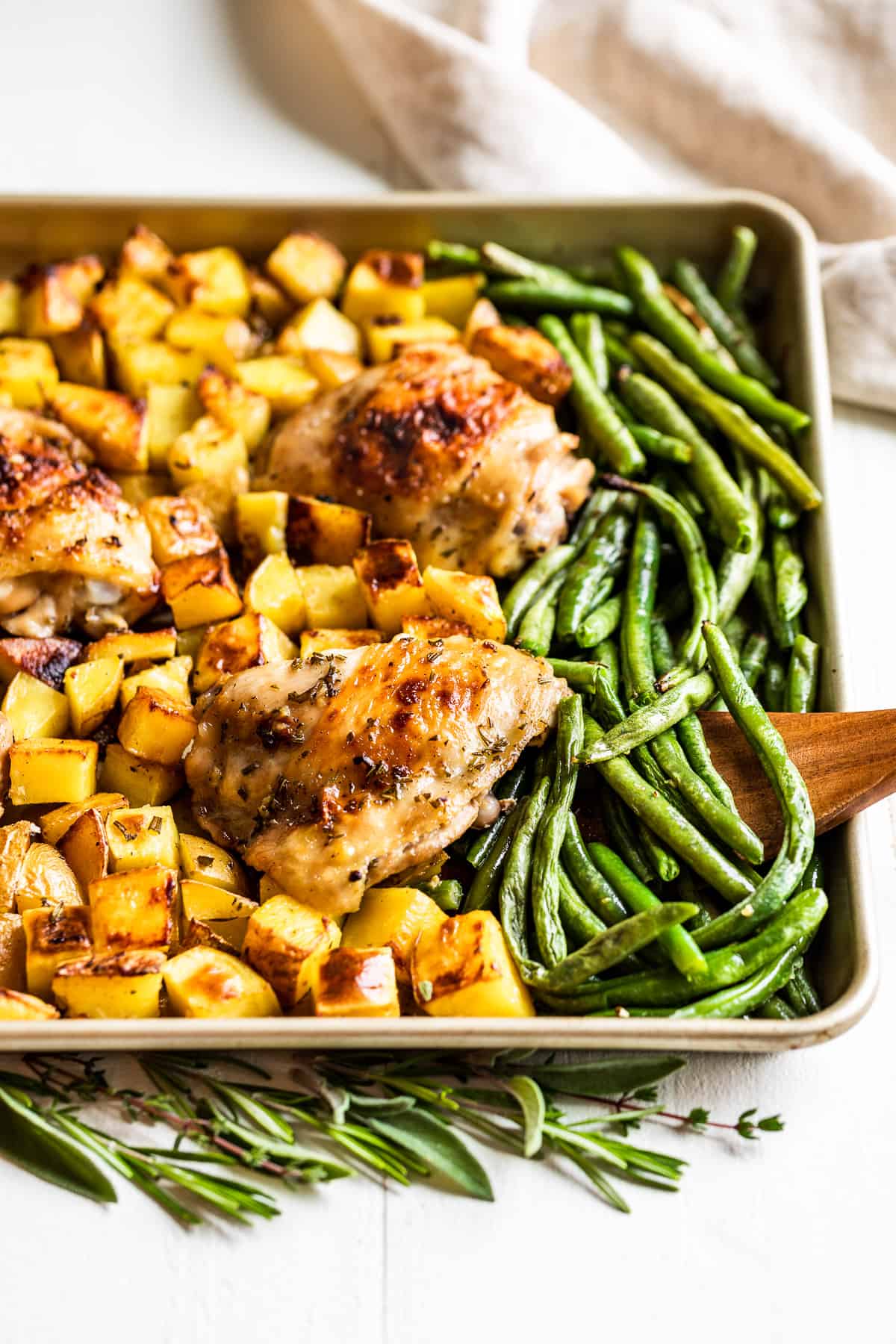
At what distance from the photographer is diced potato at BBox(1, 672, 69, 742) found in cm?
329

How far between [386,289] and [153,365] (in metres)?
0.75

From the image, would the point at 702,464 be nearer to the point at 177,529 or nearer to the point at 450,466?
the point at 450,466

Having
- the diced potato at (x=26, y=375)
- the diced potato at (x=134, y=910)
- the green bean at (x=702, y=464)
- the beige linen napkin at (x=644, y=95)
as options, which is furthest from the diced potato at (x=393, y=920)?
the beige linen napkin at (x=644, y=95)

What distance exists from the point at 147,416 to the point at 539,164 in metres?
1.61

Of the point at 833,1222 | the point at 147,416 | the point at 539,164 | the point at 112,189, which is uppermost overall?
the point at 539,164

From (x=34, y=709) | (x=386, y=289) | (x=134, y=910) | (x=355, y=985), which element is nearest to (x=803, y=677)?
(x=355, y=985)

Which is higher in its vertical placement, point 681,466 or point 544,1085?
point 681,466

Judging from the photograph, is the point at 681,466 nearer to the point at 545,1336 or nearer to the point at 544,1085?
the point at 544,1085

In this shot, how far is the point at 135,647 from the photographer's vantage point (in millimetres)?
3432

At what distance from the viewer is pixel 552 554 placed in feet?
11.8

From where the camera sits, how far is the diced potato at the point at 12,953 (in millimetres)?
2895

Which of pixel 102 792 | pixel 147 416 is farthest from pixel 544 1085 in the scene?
pixel 147 416

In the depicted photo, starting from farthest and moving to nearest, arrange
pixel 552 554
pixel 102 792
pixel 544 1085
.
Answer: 1. pixel 552 554
2. pixel 102 792
3. pixel 544 1085

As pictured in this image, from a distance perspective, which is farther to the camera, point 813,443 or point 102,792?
point 813,443
